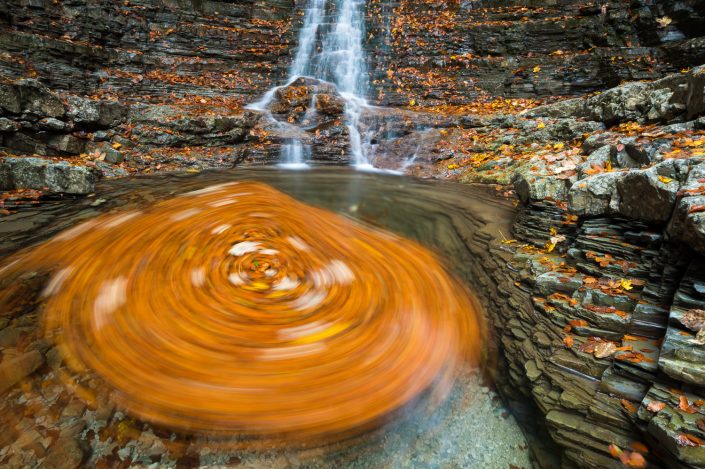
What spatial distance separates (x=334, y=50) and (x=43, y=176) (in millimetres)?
11440

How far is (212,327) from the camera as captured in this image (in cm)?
303

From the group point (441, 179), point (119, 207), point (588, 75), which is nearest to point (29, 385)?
point (119, 207)

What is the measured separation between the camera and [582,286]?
2953 millimetres

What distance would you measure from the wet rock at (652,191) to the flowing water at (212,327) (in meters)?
1.70

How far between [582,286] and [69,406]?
4058 mm

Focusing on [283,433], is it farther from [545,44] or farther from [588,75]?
[545,44]

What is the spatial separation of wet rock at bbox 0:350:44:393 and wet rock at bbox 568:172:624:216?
16.3ft

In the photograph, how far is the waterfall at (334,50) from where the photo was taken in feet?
41.8

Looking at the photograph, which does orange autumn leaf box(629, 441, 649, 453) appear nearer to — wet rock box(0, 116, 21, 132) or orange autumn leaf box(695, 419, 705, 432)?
orange autumn leaf box(695, 419, 705, 432)

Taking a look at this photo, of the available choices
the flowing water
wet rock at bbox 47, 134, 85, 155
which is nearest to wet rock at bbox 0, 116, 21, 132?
wet rock at bbox 47, 134, 85, 155

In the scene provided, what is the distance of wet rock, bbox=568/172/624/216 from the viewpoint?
3299 millimetres

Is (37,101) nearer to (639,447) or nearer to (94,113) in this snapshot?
(94,113)

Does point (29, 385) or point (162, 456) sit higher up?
→ point (29, 385)

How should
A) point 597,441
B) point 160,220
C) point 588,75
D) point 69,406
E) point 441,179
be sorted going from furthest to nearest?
point 588,75 → point 441,179 → point 160,220 → point 69,406 → point 597,441
